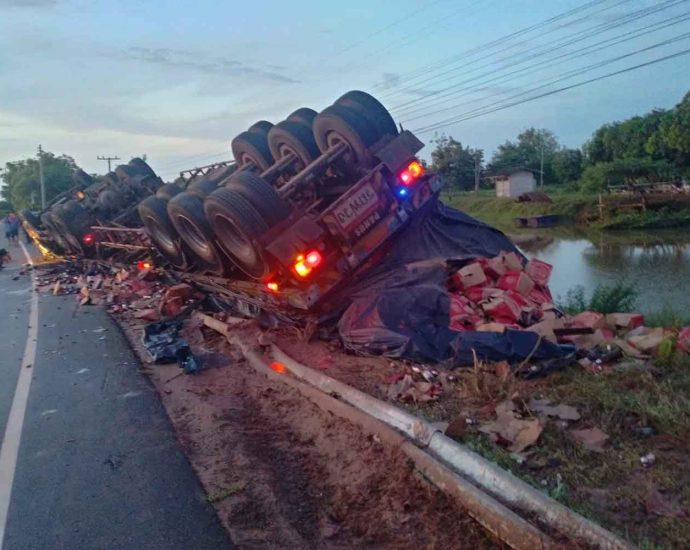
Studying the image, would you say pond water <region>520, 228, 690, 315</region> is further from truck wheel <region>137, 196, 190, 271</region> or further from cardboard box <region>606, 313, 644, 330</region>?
truck wheel <region>137, 196, 190, 271</region>

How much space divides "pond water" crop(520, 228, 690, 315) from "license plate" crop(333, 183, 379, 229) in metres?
5.84

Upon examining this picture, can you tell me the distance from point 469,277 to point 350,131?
7.31ft

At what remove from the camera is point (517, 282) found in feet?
25.1

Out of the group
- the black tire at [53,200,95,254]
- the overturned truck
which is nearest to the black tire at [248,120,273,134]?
the overturned truck

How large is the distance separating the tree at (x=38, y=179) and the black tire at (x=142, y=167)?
57.0m

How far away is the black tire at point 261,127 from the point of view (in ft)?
33.5

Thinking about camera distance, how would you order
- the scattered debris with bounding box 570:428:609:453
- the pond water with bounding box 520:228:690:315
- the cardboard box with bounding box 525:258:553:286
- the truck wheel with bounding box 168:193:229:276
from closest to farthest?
the scattered debris with bounding box 570:428:609:453 < the cardboard box with bounding box 525:258:553:286 < the truck wheel with bounding box 168:193:229:276 < the pond water with bounding box 520:228:690:315

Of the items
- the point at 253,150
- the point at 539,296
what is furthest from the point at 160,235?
the point at 539,296

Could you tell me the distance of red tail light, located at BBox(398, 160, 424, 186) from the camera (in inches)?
312

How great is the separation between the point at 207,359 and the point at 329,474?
12.5 ft

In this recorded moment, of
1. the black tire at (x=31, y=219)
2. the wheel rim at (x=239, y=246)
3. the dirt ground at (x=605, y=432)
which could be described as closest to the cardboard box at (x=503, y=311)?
the dirt ground at (x=605, y=432)

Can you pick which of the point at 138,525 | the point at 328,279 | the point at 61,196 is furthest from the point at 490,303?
→ the point at 61,196

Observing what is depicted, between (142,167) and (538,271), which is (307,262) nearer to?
(538,271)

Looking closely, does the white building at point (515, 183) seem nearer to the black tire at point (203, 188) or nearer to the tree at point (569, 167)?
the tree at point (569, 167)
